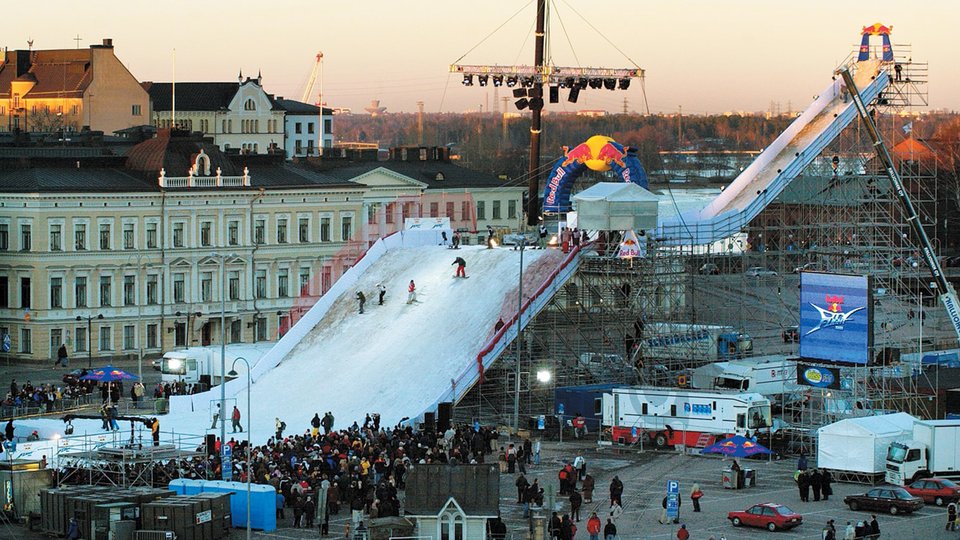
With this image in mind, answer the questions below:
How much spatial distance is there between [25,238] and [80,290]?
2472mm

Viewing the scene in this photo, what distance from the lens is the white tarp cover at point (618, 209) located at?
61625 mm

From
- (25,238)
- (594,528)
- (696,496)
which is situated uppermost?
(25,238)

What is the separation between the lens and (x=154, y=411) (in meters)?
61.8

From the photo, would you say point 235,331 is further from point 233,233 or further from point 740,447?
point 740,447

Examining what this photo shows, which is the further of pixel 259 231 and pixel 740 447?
pixel 259 231

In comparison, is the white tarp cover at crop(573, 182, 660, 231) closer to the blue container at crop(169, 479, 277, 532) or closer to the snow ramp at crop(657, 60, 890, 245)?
the snow ramp at crop(657, 60, 890, 245)

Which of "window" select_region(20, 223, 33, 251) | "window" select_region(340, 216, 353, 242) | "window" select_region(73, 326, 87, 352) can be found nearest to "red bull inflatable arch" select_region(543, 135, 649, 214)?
"window" select_region(73, 326, 87, 352)

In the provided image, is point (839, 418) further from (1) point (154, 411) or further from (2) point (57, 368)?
(2) point (57, 368)

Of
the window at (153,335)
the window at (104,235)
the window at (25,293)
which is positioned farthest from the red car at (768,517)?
the window at (104,235)

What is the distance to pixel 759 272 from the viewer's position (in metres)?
72.6

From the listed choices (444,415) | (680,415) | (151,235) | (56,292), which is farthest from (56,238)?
(680,415)

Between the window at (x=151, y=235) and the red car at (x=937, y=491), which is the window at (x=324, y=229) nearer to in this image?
the window at (x=151, y=235)

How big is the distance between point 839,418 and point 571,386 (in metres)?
7.30

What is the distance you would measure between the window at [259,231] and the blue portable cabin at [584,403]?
1114 inches
